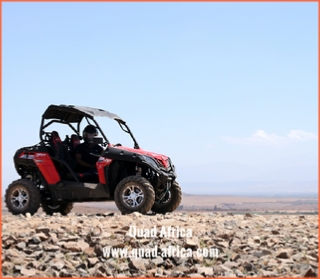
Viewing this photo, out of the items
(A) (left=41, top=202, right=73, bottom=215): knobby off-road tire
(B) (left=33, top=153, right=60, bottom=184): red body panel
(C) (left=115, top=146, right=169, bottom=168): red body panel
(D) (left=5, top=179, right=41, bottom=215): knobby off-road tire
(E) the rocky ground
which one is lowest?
(E) the rocky ground

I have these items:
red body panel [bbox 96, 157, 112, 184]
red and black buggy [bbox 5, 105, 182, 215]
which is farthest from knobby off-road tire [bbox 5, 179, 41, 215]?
red body panel [bbox 96, 157, 112, 184]

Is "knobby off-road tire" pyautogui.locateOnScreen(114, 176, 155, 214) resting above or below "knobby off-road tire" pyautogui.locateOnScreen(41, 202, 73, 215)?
above

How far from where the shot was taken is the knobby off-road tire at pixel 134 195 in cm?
1429

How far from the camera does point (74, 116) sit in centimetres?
1662

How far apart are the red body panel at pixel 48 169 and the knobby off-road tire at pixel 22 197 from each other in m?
0.36

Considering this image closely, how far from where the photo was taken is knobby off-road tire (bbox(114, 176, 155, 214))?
14289mm

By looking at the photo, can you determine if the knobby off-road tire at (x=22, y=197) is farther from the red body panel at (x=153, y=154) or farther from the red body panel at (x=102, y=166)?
the red body panel at (x=153, y=154)

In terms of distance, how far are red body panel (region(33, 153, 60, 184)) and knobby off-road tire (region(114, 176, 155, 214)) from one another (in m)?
1.67

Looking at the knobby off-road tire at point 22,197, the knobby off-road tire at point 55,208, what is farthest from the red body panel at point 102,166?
the knobby off-road tire at point 55,208

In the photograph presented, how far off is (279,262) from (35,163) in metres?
6.80

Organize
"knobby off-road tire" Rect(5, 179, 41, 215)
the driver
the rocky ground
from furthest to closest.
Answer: the driver
"knobby off-road tire" Rect(5, 179, 41, 215)
the rocky ground

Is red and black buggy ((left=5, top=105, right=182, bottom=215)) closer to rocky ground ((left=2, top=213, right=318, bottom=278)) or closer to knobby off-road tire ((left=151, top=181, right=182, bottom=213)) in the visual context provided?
knobby off-road tire ((left=151, top=181, right=182, bottom=213))

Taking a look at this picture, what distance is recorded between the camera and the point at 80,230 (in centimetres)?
1247

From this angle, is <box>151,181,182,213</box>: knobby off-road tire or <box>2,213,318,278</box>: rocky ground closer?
<box>2,213,318,278</box>: rocky ground
